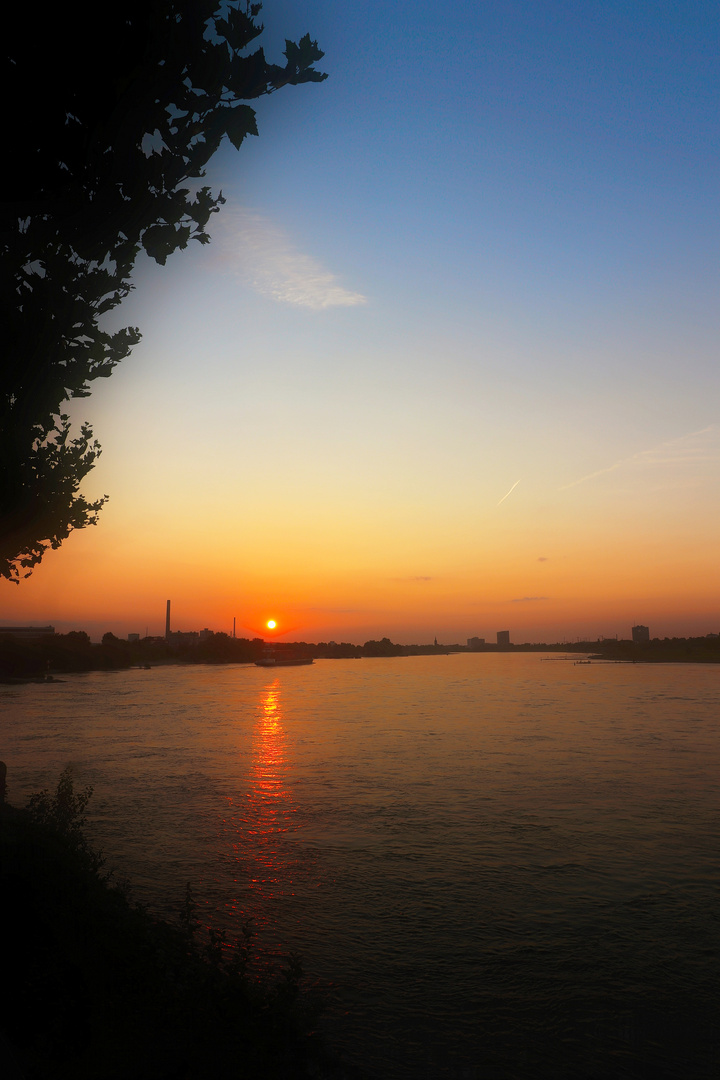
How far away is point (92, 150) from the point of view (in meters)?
8.02

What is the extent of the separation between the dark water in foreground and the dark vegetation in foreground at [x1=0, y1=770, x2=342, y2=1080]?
1.38m

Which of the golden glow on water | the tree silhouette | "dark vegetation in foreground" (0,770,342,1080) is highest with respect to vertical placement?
the tree silhouette

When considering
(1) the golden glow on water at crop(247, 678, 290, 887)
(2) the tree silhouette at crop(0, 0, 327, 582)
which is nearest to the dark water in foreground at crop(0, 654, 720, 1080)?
(1) the golden glow on water at crop(247, 678, 290, 887)

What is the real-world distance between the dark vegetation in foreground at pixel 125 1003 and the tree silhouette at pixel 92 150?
5.94 m

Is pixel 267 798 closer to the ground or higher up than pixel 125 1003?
closer to the ground

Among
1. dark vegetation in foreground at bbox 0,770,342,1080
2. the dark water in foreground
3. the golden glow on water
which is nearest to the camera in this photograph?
dark vegetation in foreground at bbox 0,770,342,1080

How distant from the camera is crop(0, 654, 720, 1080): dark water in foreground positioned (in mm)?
9172

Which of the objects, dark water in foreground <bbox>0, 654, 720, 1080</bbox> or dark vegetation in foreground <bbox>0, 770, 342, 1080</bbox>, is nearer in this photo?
dark vegetation in foreground <bbox>0, 770, 342, 1080</bbox>

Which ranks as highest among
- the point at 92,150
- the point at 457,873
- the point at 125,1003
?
the point at 92,150

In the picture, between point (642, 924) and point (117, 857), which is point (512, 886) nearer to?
point (642, 924)

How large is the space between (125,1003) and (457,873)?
10104mm

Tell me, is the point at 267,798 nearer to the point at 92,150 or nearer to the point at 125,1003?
the point at 125,1003

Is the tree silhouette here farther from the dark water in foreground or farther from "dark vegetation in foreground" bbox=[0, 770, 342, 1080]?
the dark water in foreground

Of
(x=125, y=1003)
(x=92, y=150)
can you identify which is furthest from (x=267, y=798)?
(x=92, y=150)
